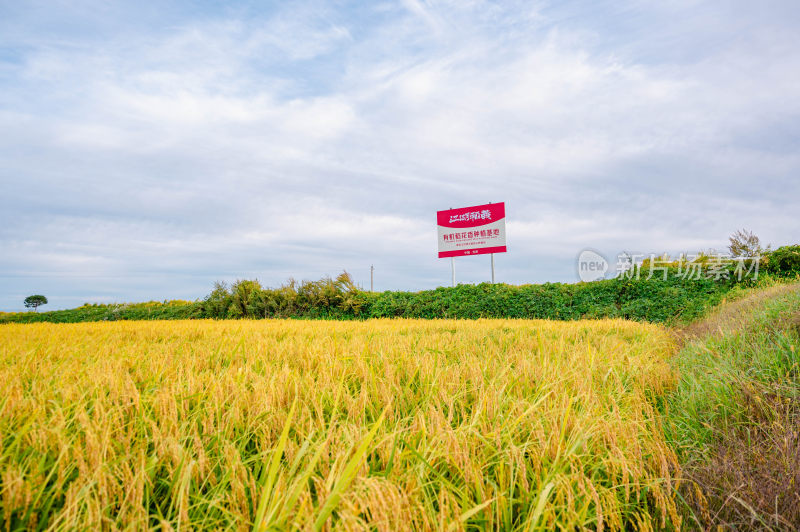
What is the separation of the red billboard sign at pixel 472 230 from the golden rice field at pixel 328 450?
43.6ft

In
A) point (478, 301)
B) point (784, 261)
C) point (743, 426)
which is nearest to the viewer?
point (743, 426)

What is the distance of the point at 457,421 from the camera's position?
224 cm

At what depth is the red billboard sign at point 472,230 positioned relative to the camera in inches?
653

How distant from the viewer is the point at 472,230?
17047 mm

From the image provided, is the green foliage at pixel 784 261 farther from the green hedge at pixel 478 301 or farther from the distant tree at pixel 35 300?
the distant tree at pixel 35 300

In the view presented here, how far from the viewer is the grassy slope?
5.67 feet

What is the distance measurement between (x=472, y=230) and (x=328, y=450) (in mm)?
15707

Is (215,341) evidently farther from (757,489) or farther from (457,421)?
(757,489)

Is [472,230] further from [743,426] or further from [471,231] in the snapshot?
[743,426]

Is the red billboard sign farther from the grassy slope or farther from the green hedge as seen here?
the grassy slope

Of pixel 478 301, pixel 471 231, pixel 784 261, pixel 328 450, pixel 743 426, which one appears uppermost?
pixel 471 231

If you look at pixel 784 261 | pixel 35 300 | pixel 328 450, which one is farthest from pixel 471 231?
pixel 35 300

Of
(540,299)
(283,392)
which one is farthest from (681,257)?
(283,392)

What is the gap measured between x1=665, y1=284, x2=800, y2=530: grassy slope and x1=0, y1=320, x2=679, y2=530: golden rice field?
18cm
